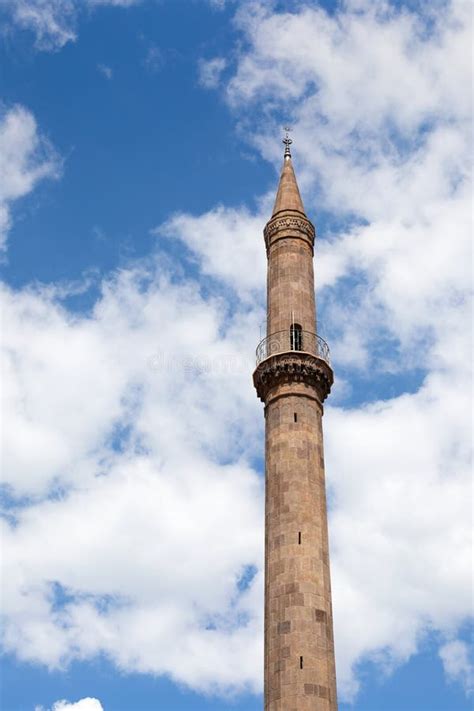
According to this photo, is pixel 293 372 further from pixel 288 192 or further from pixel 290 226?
pixel 288 192

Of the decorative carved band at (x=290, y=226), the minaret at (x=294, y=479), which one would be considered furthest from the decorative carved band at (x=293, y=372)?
the decorative carved band at (x=290, y=226)

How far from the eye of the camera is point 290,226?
153 ft

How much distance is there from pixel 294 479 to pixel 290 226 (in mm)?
13802

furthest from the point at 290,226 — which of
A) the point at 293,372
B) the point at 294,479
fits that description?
the point at 294,479

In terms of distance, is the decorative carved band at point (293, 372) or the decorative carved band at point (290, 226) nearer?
the decorative carved band at point (293, 372)

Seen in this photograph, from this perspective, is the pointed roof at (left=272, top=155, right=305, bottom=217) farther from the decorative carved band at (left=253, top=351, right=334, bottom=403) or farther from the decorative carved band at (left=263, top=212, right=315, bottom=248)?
the decorative carved band at (left=253, top=351, right=334, bottom=403)

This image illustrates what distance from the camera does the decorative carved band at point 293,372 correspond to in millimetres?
41531

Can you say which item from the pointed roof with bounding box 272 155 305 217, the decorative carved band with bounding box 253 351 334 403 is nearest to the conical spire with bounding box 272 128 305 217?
the pointed roof with bounding box 272 155 305 217

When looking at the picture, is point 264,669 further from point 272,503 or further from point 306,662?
point 272,503

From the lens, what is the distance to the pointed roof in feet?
157

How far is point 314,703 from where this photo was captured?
33.7 meters

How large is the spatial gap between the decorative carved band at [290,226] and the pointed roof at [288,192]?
2.32 feet

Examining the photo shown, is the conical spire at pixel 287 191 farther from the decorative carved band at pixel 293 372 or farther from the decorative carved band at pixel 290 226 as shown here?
the decorative carved band at pixel 293 372

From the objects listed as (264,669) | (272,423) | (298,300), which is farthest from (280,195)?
(264,669)
